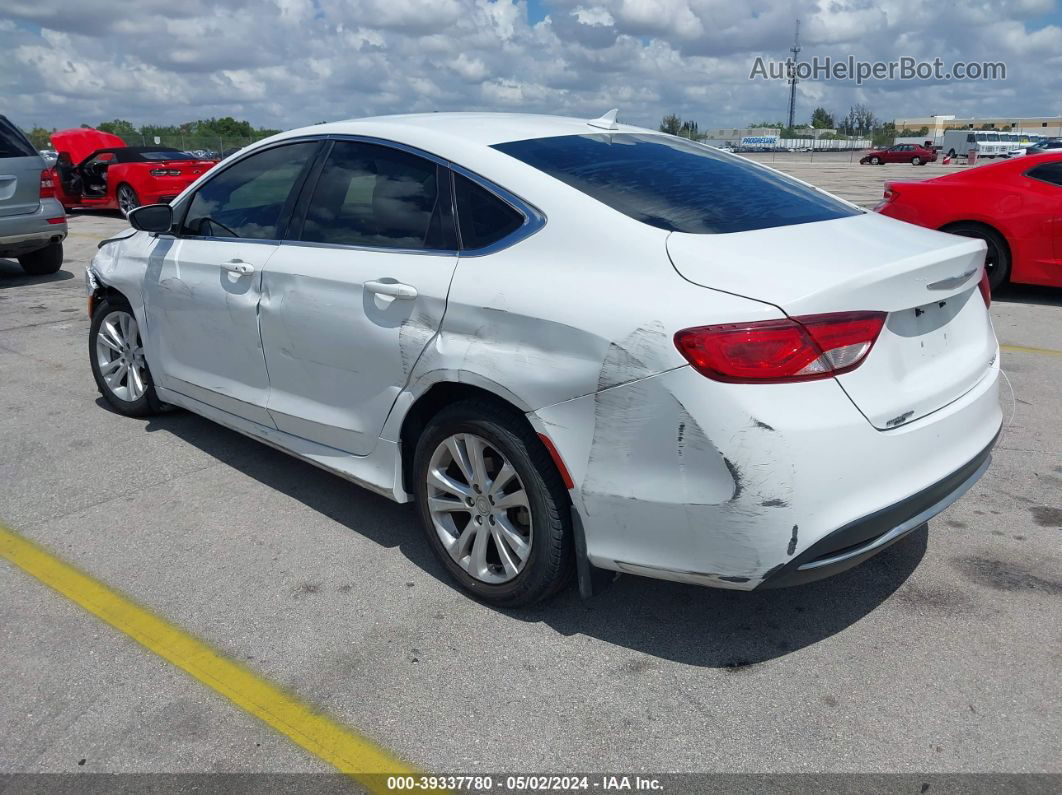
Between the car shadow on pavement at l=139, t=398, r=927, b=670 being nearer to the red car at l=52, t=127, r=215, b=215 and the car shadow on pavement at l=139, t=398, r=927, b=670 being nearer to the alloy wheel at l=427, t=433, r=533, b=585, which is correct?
the alloy wheel at l=427, t=433, r=533, b=585

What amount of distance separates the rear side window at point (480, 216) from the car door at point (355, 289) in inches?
2.3

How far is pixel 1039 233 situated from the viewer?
7.95m

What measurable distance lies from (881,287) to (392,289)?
166 cm

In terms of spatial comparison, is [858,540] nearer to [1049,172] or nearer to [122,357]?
[122,357]

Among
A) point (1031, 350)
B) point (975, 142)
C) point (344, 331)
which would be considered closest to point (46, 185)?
point (344, 331)

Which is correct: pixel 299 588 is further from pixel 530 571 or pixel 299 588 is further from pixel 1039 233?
pixel 1039 233

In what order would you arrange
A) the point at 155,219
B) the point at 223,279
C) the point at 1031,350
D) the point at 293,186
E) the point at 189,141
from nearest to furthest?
the point at 293,186 < the point at 223,279 < the point at 155,219 < the point at 1031,350 < the point at 189,141

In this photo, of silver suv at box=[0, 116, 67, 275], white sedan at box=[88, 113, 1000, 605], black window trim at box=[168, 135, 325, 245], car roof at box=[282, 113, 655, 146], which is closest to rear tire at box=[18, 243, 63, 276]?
silver suv at box=[0, 116, 67, 275]

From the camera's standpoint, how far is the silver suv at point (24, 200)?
9188 mm

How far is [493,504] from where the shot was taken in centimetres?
308

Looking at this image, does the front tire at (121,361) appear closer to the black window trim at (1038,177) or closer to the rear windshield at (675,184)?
the rear windshield at (675,184)

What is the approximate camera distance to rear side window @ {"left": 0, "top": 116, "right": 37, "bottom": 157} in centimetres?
923

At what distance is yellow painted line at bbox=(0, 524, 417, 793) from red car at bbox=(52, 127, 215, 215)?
43.5 feet

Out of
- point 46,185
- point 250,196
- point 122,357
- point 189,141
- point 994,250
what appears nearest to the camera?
point 250,196
